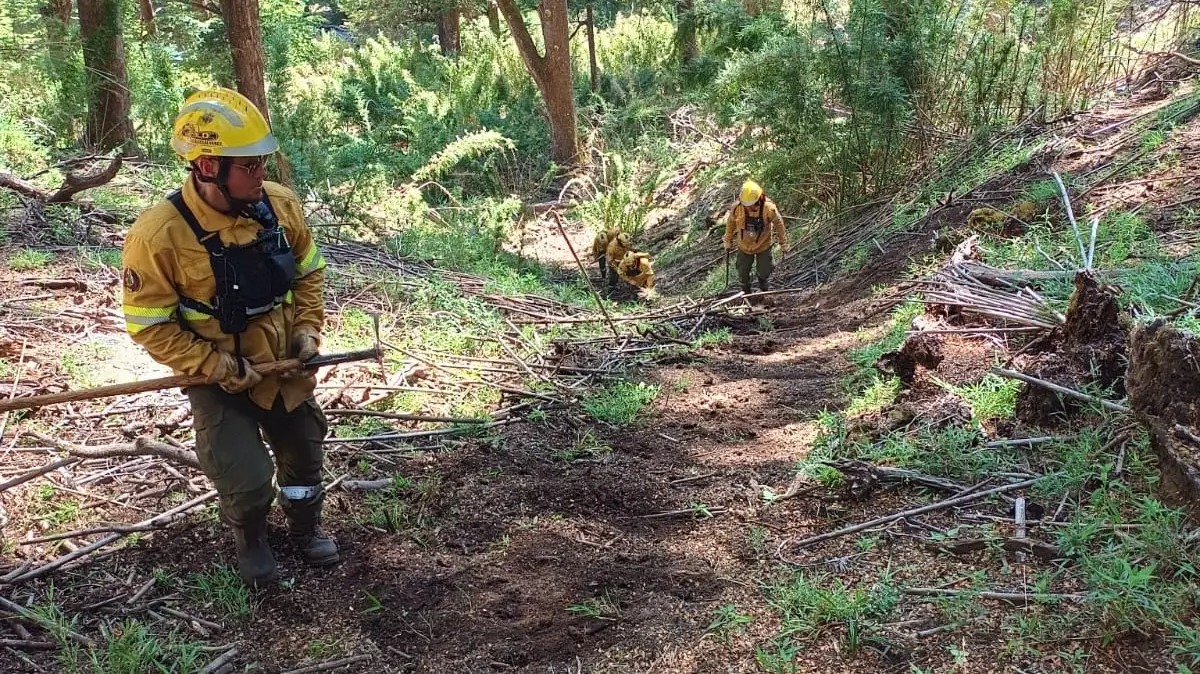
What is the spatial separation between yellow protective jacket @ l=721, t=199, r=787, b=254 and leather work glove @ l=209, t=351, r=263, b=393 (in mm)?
6482

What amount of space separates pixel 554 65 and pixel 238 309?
12237mm

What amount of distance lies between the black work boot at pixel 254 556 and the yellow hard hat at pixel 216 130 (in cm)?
142

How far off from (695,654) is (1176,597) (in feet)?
4.83

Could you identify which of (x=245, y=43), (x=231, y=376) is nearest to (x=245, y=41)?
(x=245, y=43)

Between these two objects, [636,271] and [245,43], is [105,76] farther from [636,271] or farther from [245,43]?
[636,271]

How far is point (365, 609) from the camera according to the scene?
3.08m

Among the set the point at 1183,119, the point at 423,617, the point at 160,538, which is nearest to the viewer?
the point at 423,617

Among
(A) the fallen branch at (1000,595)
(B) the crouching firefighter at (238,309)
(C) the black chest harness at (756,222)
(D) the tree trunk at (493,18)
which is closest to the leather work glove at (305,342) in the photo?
(B) the crouching firefighter at (238,309)

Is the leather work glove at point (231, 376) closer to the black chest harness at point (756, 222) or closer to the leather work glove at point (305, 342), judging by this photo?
the leather work glove at point (305, 342)

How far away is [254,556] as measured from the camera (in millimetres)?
3174

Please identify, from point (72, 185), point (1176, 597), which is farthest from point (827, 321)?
point (72, 185)

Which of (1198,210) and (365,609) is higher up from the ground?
(1198,210)

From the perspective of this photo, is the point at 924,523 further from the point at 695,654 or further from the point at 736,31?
the point at 736,31

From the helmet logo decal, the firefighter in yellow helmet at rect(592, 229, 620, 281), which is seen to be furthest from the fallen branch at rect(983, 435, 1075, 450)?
the firefighter in yellow helmet at rect(592, 229, 620, 281)
